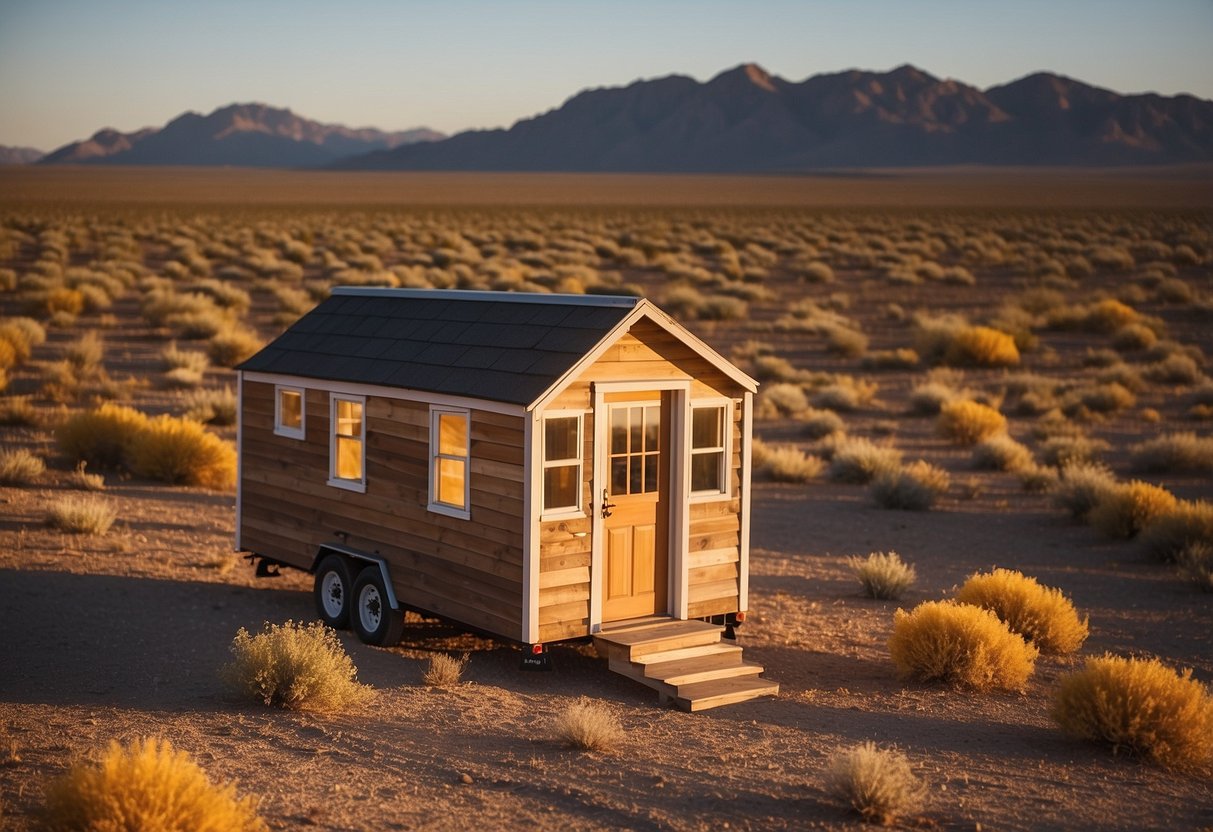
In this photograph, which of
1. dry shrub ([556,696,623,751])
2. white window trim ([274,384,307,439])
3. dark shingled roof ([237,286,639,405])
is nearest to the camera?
dry shrub ([556,696,623,751])

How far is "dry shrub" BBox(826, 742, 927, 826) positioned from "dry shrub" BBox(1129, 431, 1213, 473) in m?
15.3

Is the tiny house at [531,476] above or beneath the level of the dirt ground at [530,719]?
above

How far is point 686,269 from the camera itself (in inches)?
1849

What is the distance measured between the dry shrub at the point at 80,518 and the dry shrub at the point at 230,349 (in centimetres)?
1299

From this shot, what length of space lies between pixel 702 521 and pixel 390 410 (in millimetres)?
2876

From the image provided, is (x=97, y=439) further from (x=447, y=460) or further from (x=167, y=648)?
(x=447, y=460)

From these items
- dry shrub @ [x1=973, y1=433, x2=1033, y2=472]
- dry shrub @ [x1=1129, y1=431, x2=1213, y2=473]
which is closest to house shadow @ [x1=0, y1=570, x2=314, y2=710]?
dry shrub @ [x1=973, y1=433, x2=1033, y2=472]

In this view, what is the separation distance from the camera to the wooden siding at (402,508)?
10602 millimetres

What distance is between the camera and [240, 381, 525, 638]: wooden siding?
10602 mm

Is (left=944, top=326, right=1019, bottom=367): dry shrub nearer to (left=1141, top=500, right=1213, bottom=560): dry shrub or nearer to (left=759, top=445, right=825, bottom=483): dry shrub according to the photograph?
(left=759, top=445, right=825, bottom=483): dry shrub

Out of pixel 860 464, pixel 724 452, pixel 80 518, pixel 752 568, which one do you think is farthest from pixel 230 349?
pixel 724 452

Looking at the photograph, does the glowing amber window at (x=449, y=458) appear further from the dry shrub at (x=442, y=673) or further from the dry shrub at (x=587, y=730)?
the dry shrub at (x=587, y=730)

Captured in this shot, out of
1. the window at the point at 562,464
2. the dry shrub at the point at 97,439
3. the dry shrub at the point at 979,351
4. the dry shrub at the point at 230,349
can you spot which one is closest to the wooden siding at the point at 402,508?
the window at the point at 562,464

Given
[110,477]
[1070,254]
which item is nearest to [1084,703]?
[110,477]
